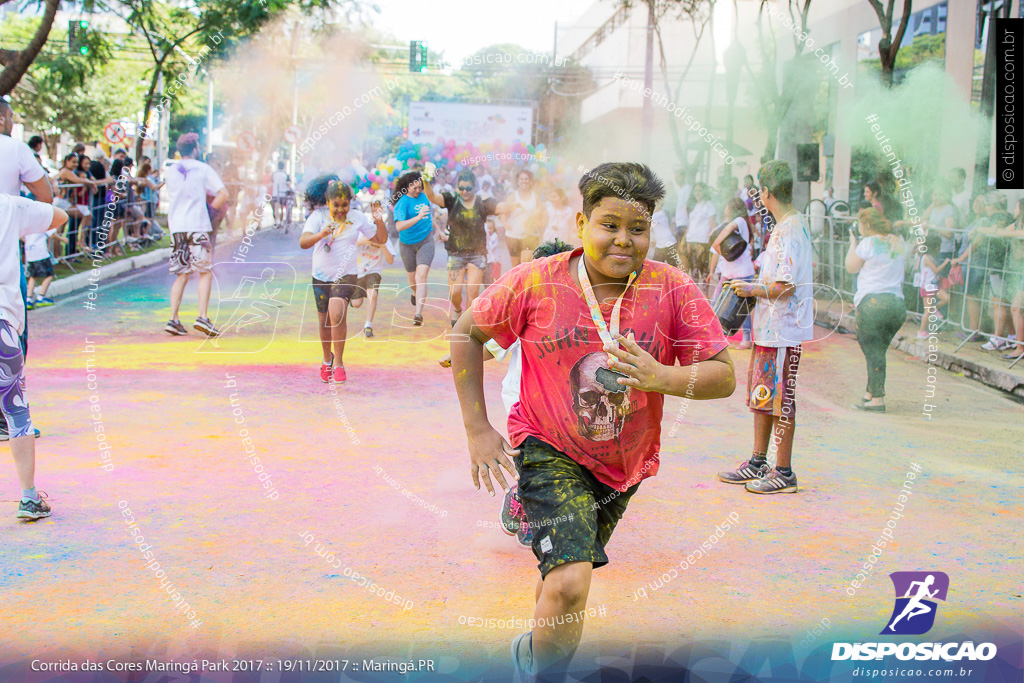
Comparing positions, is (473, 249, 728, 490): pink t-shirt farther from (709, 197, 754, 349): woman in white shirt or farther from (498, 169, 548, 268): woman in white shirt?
(498, 169, 548, 268): woman in white shirt

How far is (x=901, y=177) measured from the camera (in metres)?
13.8

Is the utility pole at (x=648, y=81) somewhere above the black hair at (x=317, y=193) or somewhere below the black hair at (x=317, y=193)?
above

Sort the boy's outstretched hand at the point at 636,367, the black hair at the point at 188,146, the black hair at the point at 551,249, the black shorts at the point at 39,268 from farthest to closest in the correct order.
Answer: the black shorts at the point at 39,268 → the black hair at the point at 188,146 → the black hair at the point at 551,249 → the boy's outstretched hand at the point at 636,367

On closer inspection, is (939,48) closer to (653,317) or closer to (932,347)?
(932,347)

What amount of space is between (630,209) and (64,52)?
1654 centimetres

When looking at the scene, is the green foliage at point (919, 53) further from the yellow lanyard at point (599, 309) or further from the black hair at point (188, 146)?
the yellow lanyard at point (599, 309)

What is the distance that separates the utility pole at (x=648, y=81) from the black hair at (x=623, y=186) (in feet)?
61.3

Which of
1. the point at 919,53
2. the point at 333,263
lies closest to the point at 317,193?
the point at 333,263

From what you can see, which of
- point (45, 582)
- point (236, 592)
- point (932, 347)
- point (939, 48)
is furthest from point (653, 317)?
point (939, 48)

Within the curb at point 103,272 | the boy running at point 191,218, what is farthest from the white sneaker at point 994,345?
the curb at point 103,272

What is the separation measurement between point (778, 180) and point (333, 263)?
371 centimetres

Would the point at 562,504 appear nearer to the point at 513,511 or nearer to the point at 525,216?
the point at 513,511

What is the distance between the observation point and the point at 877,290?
7.17m

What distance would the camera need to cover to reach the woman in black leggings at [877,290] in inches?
278
